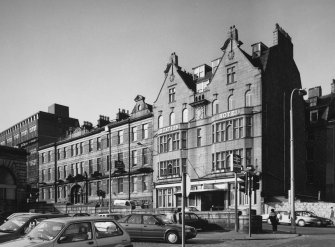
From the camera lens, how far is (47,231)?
10.4 m

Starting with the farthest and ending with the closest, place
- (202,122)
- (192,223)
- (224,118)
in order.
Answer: (202,122)
(224,118)
(192,223)

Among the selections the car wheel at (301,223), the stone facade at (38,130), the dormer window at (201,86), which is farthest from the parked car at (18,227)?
the stone facade at (38,130)

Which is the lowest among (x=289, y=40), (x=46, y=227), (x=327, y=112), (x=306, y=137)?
(x=46, y=227)

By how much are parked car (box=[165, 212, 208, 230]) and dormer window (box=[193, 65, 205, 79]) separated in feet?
91.9

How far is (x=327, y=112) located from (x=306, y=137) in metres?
4.18

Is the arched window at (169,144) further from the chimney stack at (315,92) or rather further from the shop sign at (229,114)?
the chimney stack at (315,92)

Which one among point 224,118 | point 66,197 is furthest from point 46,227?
point 66,197

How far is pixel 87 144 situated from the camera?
201 feet

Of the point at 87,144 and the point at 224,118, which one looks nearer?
the point at 224,118

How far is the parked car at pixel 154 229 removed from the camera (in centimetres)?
1852

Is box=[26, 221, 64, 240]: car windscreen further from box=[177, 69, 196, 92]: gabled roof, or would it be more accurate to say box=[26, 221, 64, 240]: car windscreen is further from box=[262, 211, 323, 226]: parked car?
box=[177, 69, 196, 92]: gabled roof

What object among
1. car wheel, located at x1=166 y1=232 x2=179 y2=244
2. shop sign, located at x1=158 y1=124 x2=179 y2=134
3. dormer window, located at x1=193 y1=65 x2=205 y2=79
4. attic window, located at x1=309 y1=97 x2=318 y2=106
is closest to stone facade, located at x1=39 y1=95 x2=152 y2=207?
shop sign, located at x1=158 y1=124 x2=179 y2=134

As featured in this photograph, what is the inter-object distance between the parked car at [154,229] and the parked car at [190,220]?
381 cm

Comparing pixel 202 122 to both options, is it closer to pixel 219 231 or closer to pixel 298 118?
pixel 298 118
